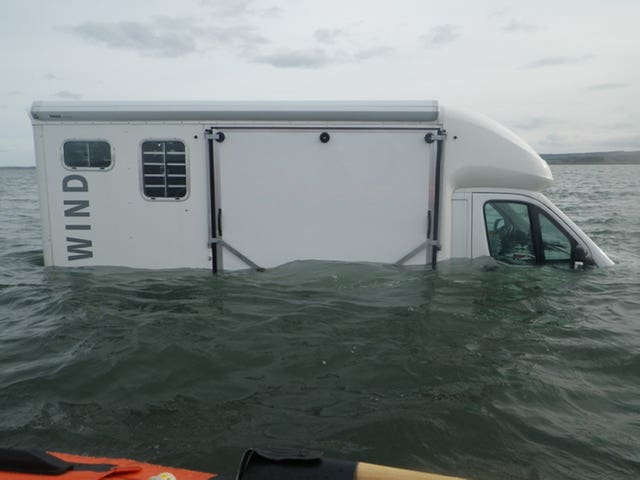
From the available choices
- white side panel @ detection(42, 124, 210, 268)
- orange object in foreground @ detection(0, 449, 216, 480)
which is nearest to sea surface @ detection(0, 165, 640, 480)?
white side panel @ detection(42, 124, 210, 268)

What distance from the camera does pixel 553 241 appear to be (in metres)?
6.87

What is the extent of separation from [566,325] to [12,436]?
17.0 feet

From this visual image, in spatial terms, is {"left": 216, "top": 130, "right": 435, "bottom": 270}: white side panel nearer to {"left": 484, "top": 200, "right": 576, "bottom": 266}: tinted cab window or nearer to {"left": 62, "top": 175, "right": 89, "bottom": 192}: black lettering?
{"left": 484, "top": 200, "right": 576, "bottom": 266}: tinted cab window

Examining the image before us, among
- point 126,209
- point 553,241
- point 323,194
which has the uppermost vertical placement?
point 323,194

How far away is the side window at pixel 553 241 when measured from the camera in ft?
22.5

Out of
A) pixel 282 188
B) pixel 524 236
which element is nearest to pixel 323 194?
pixel 282 188

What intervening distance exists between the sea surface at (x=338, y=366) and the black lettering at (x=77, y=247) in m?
0.22

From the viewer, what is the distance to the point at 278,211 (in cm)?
684

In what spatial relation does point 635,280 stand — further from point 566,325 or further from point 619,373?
point 619,373

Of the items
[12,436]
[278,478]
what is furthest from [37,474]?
[12,436]

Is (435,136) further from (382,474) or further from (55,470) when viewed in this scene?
(55,470)

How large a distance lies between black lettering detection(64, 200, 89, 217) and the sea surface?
2.45 feet

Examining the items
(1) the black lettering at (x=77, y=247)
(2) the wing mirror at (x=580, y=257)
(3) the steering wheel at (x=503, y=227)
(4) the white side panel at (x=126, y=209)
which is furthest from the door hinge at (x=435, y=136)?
(1) the black lettering at (x=77, y=247)

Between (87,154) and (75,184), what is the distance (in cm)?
41
